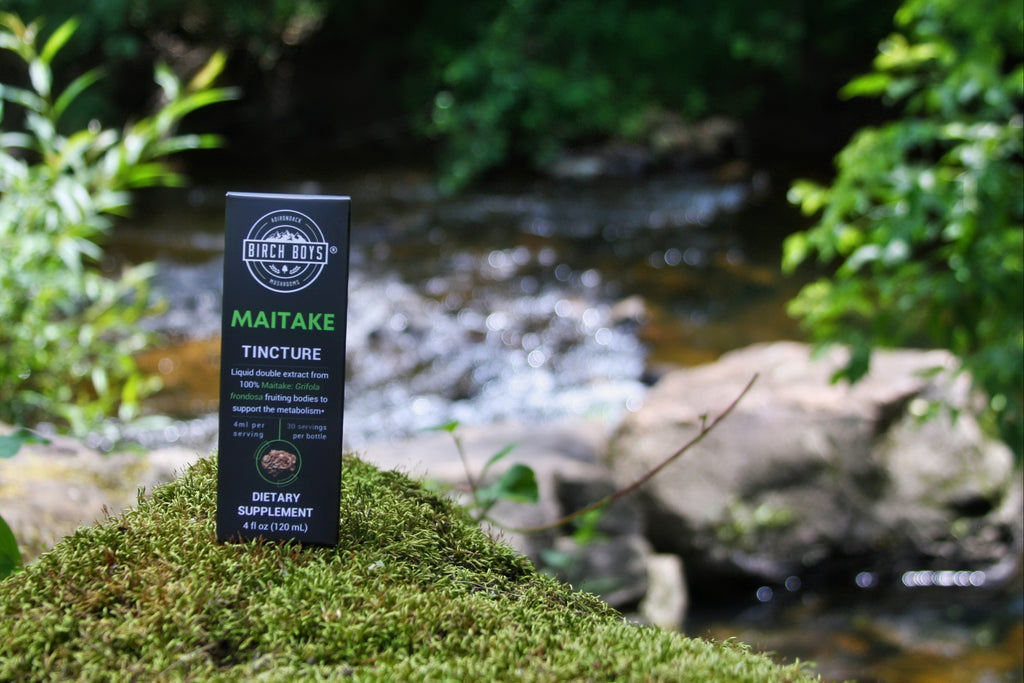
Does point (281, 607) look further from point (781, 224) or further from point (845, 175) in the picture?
point (781, 224)

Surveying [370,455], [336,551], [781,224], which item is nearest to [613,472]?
[370,455]

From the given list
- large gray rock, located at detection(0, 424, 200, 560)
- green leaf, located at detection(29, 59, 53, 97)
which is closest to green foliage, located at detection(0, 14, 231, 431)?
green leaf, located at detection(29, 59, 53, 97)

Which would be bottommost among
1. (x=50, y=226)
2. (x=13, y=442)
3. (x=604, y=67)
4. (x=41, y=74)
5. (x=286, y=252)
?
(x=13, y=442)

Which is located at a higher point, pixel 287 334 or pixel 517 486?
pixel 287 334

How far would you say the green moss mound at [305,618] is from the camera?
1.10 metres

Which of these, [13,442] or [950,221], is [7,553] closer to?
[13,442]

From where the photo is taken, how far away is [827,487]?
4191 millimetres

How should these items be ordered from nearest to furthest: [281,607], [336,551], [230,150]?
1. [281,607]
2. [336,551]
3. [230,150]

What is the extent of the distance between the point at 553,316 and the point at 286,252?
6080mm

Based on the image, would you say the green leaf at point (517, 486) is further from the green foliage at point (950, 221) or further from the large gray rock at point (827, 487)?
the large gray rock at point (827, 487)

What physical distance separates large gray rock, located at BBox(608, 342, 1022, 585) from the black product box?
10.0 feet

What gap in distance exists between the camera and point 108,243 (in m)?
8.48

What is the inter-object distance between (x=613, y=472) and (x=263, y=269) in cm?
336

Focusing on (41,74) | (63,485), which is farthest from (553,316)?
(63,485)
